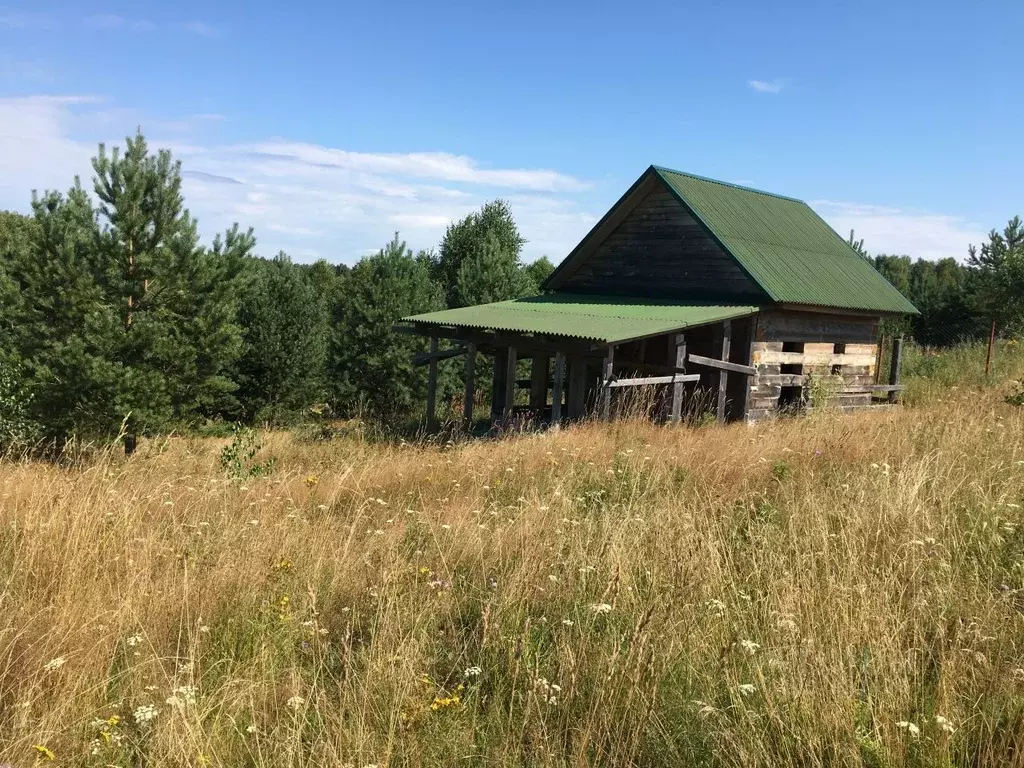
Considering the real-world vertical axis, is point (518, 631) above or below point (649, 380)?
below

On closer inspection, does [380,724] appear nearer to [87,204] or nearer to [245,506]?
[245,506]

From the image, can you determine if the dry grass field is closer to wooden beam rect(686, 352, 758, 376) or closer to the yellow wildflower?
the yellow wildflower

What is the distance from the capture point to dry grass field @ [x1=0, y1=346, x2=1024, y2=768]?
8.02ft

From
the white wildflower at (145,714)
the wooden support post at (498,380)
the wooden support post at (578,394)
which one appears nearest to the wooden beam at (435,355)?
the wooden support post at (498,380)

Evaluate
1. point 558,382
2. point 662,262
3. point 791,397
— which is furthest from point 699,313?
point 791,397

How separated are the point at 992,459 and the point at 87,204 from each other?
50.4 feet

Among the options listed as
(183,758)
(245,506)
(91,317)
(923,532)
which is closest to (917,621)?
(923,532)

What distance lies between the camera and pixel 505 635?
125 inches

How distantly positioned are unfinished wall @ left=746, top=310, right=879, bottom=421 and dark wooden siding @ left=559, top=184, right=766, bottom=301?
1131mm

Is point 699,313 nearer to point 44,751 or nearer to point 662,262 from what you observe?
point 662,262

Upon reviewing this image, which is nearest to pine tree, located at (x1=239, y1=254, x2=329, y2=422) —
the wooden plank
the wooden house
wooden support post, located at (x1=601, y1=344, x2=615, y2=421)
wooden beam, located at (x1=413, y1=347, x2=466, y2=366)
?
the wooden house

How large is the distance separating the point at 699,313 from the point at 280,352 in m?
13.3

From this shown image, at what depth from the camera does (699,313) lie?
13.6m

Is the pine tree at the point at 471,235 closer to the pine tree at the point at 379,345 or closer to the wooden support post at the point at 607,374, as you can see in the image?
the pine tree at the point at 379,345
